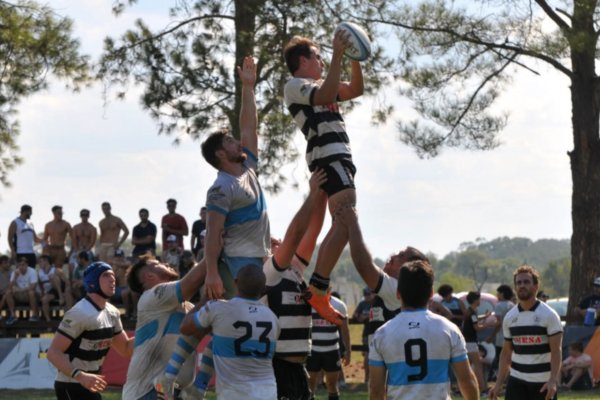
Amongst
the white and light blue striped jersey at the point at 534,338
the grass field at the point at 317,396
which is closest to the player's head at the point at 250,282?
the white and light blue striped jersey at the point at 534,338

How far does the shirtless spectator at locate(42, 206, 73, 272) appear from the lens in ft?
76.6

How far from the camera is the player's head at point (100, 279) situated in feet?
34.2

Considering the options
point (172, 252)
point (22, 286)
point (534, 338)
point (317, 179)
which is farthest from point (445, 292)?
point (317, 179)

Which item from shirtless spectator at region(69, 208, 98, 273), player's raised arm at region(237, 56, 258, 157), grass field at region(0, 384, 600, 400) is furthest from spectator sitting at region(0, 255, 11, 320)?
player's raised arm at region(237, 56, 258, 157)

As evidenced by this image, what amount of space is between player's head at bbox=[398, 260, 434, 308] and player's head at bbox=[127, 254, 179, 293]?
2947 mm

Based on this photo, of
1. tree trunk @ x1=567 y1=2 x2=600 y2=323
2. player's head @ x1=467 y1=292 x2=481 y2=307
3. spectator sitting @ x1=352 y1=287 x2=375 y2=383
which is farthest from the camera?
tree trunk @ x1=567 y1=2 x2=600 y2=323

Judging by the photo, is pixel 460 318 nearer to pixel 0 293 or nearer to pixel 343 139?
pixel 0 293

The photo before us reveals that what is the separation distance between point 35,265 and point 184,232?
2992mm

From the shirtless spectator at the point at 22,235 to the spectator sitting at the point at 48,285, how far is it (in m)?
0.31

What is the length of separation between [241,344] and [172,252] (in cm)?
1370

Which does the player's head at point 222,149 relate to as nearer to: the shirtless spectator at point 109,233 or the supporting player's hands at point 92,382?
the supporting player's hands at point 92,382

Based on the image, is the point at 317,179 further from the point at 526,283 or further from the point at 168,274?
the point at 526,283

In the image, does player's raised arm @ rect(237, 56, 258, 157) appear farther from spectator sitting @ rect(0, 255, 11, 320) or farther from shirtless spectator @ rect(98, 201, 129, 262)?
spectator sitting @ rect(0, 255, 11, 320)

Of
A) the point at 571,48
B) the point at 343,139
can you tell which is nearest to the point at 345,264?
the point at 571,48
